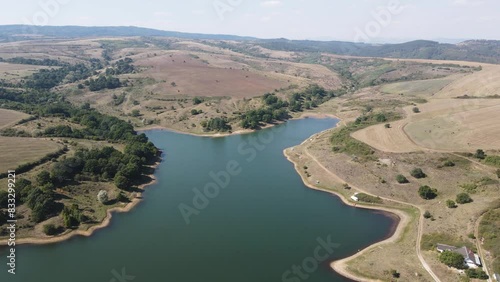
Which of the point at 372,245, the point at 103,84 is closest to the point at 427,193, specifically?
the point at 372,245

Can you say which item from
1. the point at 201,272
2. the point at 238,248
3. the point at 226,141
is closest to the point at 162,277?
the point at 201,272

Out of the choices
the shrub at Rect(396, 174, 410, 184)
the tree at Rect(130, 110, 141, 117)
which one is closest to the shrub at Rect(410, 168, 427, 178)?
the shrub at Rect(396, 174, 410, 184)

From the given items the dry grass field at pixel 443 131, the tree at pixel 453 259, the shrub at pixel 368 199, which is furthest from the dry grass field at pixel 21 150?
the dry grass field at pixel 443 131

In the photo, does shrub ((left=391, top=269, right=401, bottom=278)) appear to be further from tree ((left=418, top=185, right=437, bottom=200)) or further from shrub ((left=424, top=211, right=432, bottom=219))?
tree ((left=418, top=185, right=437, bottom=200))

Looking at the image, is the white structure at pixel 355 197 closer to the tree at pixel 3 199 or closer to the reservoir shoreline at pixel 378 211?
the reservoir shoreline at pixel 378 211

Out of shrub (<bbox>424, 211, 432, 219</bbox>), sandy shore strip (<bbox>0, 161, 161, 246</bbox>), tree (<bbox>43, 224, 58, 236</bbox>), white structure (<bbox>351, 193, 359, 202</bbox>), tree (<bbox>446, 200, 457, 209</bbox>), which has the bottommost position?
sandy shore strip (<bbox>0, 161, 161, 246</bbox>)

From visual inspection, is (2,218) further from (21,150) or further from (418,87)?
(418,87)
